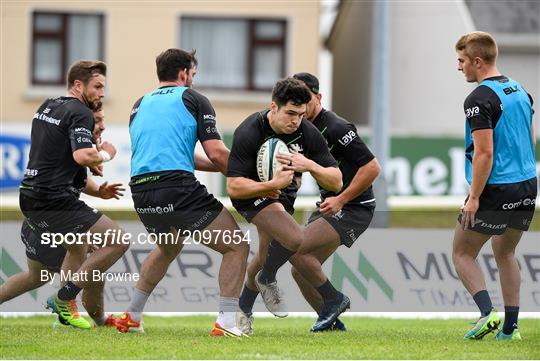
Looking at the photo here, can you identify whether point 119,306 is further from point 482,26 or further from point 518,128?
point 482,26

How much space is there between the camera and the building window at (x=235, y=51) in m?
26.9

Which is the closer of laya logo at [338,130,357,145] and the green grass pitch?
the green grass pitch

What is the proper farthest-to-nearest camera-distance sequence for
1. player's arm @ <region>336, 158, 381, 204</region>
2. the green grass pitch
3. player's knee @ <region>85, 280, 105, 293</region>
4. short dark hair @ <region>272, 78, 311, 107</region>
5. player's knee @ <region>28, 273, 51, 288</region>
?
1. player's knee @ <region>28, 273, 51, 288</region>
2. player's knee @ <region>85, 280, 105, 293</region>
3. player's arm @ <region>336, 158, 381, 204</region>
4. short dark hair @ <region>272, 78, 311, 107</region>
5. the green grass pitch

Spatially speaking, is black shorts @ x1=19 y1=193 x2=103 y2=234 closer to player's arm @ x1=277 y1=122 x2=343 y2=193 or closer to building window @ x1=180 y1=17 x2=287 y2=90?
player's arm @ x1=277 y1=122 x2=343 y2=193

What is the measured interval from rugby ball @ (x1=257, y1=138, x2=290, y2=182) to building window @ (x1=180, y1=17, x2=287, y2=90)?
59.4 ft

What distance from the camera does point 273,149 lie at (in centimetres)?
873

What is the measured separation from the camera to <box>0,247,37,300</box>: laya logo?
37.9ft

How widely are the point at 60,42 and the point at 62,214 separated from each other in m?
18.2

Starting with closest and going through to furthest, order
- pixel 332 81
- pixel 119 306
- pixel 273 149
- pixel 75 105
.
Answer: pixel 273 149 < pixel 75 105 < pixel 119 306 < pixel 332 81

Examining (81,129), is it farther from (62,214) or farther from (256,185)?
(256,185)

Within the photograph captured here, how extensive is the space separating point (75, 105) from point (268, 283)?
2.05 meters

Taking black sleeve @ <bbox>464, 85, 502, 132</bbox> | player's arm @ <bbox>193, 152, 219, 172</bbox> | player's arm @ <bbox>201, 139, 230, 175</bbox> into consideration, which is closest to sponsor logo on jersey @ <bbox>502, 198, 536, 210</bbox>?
black sleeve @ <bbox>464, 85, 502, 132</bbox>

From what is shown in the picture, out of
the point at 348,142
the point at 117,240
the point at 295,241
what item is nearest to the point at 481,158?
the point at 348,142

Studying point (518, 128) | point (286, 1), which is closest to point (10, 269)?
point (518, 128)
